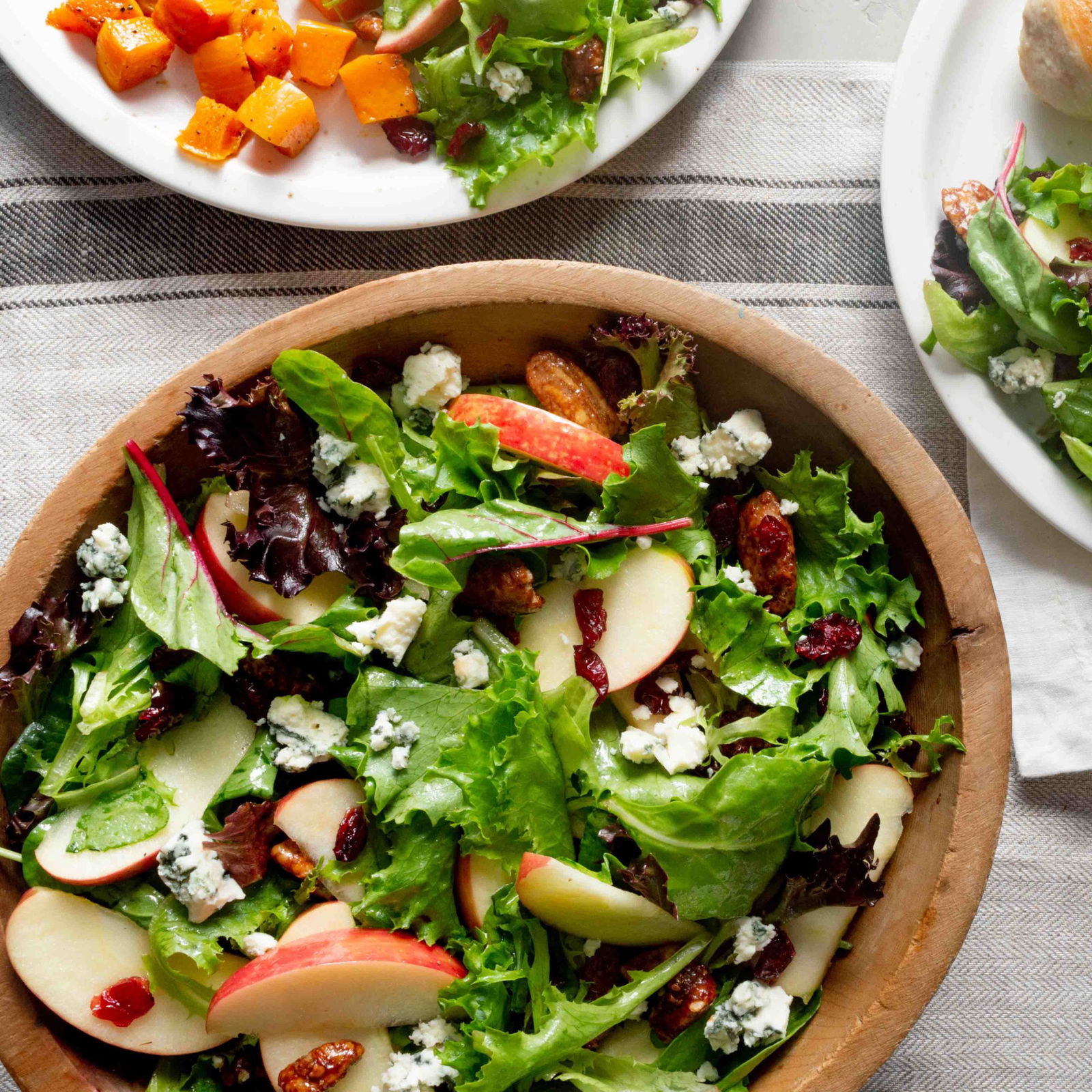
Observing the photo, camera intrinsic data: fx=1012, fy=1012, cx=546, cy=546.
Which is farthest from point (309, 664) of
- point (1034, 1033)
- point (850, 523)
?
point (1034, 1033)

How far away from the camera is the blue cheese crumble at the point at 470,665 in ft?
4.92

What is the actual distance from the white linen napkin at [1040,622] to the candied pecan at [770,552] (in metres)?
0.50

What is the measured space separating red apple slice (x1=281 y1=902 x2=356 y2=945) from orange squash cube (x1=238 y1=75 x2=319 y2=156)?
1.29 meters

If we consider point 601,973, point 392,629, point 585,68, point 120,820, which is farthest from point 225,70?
point 601,973

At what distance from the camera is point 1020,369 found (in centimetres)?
171

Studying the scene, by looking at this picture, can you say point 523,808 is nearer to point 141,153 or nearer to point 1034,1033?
point 1034,1033

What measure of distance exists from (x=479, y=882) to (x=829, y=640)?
0.64m

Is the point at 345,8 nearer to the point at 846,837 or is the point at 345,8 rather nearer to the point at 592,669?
the point at 592,669

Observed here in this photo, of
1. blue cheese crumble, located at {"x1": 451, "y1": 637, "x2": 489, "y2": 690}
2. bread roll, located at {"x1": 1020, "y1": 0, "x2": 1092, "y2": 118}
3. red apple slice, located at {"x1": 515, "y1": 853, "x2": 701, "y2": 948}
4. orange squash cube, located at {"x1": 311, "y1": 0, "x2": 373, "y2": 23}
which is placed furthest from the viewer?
orange squash cube, located at {"x1": 311, "y1": 0, "x2": 373, "y2": 23}

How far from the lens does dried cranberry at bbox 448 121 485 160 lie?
1.76m

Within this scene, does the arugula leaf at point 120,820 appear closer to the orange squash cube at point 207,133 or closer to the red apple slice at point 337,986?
the red apple slice at point 337,986

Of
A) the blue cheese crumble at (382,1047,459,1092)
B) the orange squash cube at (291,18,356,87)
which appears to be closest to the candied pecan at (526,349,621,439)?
the orange squash cube at (291,18,356,87)

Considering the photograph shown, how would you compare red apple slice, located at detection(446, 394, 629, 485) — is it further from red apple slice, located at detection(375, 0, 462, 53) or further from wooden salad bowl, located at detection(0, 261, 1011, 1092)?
red apple slice, located at detection(375, 0, 462, 53)

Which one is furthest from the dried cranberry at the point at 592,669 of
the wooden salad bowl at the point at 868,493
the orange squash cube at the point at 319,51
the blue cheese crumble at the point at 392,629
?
the orange squash cube at the point at 319,51
